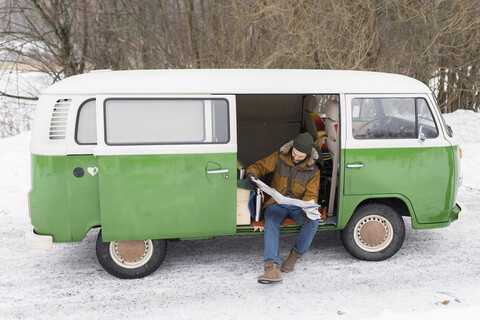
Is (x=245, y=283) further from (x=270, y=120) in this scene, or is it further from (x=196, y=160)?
(x=270, y=120)

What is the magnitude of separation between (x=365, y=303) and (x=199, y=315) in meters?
1.65

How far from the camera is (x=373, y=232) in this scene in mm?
5383

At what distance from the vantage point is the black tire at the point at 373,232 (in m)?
5.37

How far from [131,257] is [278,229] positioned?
5.43 feet

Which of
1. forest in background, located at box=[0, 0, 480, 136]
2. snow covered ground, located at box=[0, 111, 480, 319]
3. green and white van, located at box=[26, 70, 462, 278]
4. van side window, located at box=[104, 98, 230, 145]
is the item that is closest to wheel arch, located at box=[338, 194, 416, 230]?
green and white van, located at box=[26, 70, 462, 278]

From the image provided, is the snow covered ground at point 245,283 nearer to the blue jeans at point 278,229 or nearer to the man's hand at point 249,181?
the blue jeans at point 278,229

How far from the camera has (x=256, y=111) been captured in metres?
6.77

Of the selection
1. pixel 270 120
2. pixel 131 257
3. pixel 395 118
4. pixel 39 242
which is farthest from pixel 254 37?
pixel 39 242

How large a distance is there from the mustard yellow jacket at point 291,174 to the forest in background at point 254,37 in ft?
17.4

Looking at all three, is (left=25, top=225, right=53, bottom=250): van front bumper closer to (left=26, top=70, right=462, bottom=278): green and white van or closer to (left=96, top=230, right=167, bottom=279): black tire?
(left=26, top=70, right=462, bottom=278): green and white van

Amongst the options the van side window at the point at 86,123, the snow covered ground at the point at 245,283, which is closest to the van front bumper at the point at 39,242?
the snow covered ground at the point at 245,283

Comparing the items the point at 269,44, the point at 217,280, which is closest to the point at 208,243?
the point at 217,280

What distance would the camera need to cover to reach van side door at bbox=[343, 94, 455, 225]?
514cm

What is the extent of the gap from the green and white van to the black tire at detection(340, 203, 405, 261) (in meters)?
0.01
